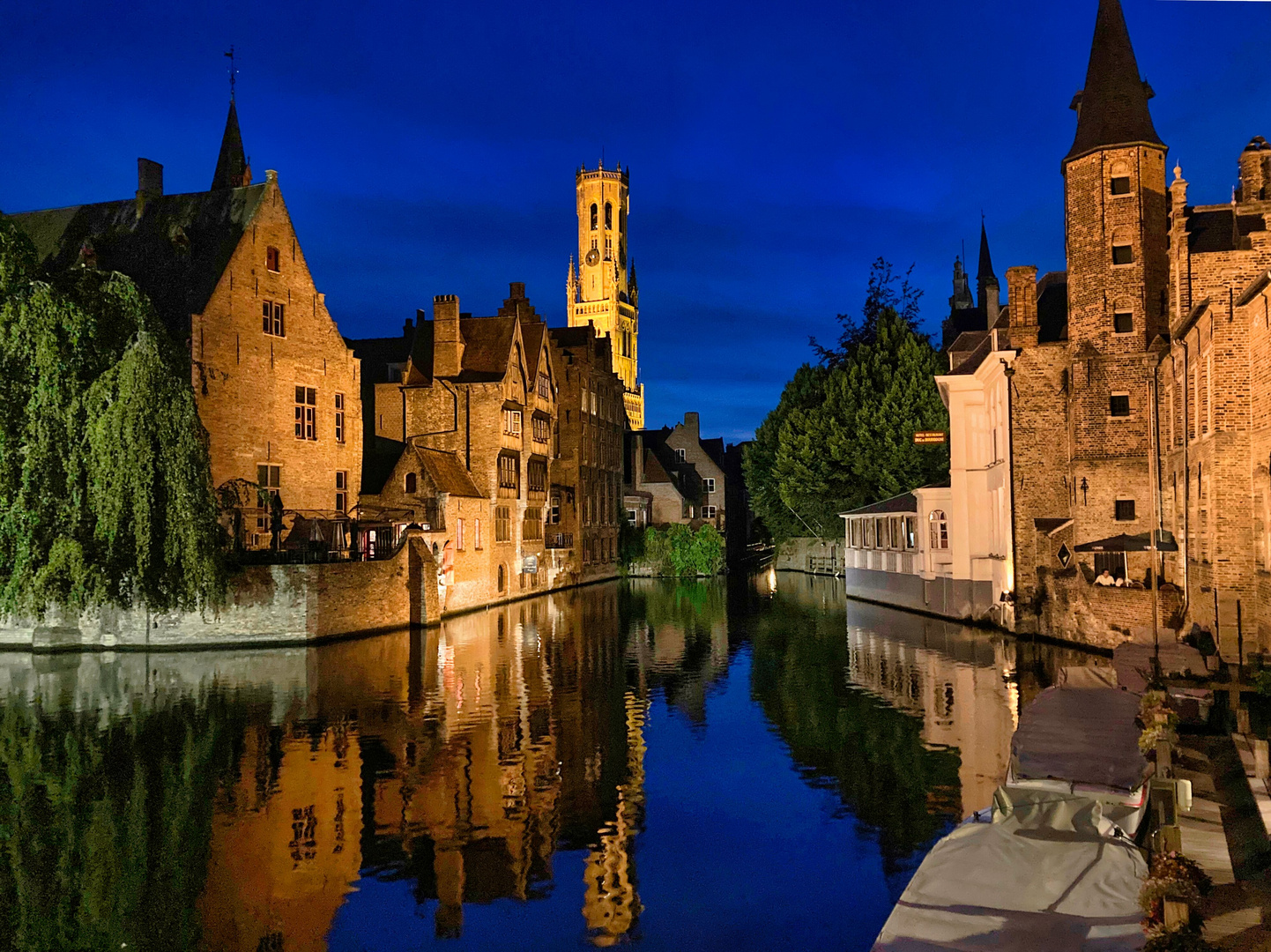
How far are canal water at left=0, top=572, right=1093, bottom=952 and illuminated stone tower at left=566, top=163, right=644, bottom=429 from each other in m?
138

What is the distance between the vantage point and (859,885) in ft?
35.5

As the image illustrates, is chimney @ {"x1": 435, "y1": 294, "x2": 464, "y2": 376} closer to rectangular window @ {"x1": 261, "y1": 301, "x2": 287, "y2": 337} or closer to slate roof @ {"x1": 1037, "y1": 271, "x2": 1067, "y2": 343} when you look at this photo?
rectangular window @ {"x1": 261, "y1": 301, "x2": 287, "y2": 337}

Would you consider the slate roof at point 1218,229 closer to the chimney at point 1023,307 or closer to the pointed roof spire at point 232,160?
the chimney at point 1023,307

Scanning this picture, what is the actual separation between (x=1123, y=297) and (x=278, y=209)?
29.6m

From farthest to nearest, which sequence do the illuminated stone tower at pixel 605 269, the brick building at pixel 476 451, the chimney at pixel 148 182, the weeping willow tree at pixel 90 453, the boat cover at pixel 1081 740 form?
the illuminated stone tower at pixel 605 269 < the brick building at pixel 476 451 < the chimney at pixel 148 182 < the weeping willow tree at pixel 90 453 < the boat cover at pixel 1081 740

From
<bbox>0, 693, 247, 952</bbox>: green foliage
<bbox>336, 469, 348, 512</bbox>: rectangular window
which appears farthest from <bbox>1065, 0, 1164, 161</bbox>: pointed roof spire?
<bbox>0, 693, 247, 952</bbox>: green foliage

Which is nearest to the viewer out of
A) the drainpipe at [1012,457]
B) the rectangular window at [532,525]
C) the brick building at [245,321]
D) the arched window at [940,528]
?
the drainpipe at [1012,457]

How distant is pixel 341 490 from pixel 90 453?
15844 millimetres

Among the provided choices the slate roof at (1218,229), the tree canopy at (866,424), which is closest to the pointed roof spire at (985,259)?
the tree canopy at (866,424)

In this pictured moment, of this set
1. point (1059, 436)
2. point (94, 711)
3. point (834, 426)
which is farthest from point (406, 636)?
point (834, 426)

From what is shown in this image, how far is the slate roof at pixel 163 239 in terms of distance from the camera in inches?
1460

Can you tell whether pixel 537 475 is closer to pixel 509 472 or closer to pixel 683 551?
pixel 509 472

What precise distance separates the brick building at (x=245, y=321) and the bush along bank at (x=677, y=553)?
36.3 meters

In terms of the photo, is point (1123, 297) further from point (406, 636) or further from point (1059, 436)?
point (406, 636)
